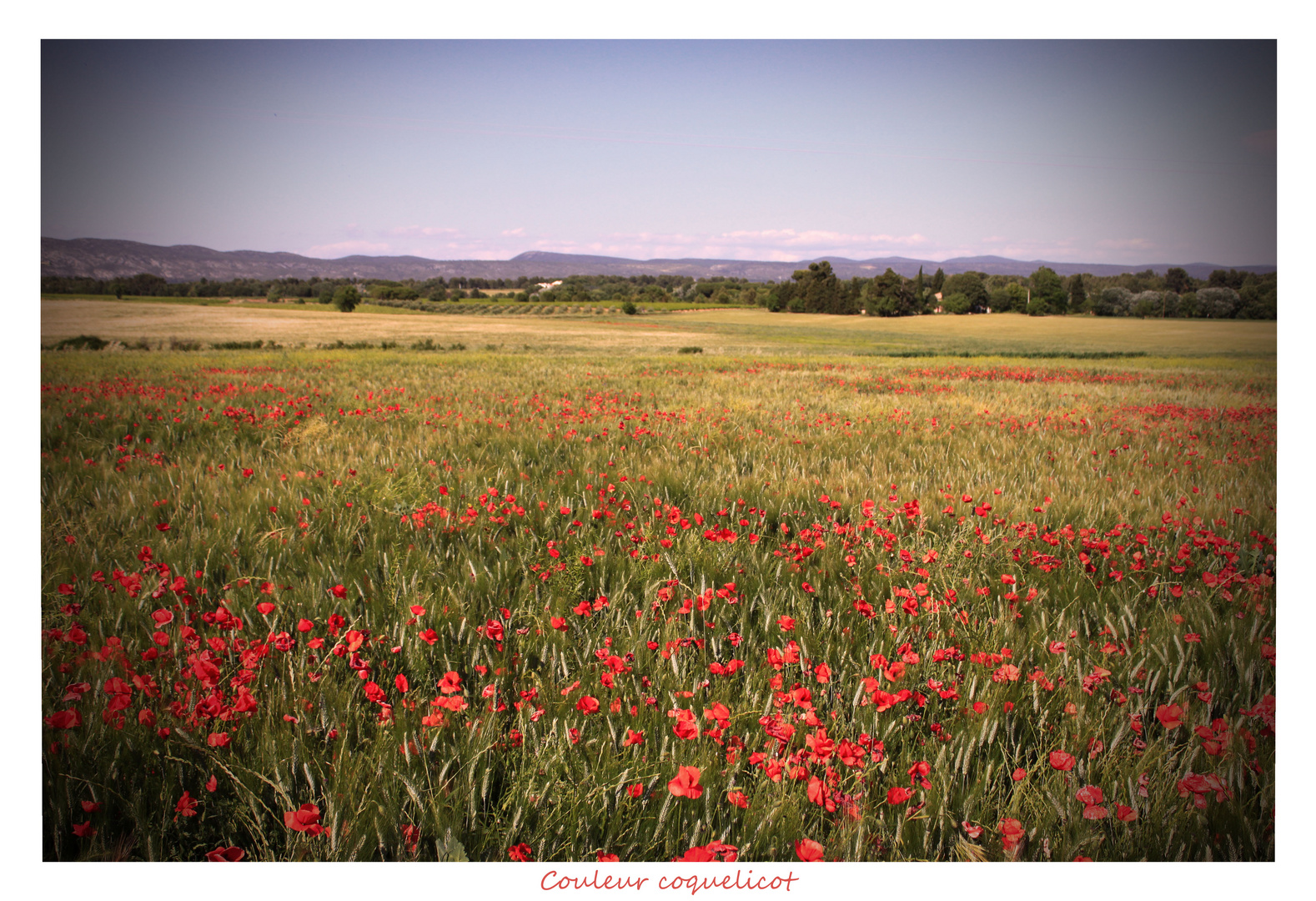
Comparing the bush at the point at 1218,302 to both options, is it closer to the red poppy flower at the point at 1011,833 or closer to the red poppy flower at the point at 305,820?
the red poppy flower at the point at 1011,833

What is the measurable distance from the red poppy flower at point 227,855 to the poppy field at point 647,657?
45mm

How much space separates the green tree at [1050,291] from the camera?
8.16 meters

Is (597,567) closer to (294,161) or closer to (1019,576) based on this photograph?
(1019,576)

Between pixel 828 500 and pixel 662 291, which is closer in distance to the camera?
pixel 828 500

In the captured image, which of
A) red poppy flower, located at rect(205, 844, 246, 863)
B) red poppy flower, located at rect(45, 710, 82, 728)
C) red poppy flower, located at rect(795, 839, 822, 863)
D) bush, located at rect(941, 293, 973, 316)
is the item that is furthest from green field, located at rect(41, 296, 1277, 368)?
red poppy flower, located at rect(795, 839, 822, 863)

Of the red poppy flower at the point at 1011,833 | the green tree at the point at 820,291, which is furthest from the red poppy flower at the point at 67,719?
the green tree at the point at 820,291

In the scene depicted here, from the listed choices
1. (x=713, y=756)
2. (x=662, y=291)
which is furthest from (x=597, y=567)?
(x=662, y=291)

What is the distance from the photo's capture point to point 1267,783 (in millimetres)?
1827

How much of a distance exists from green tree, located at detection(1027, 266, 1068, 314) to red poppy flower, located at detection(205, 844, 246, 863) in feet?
27.1

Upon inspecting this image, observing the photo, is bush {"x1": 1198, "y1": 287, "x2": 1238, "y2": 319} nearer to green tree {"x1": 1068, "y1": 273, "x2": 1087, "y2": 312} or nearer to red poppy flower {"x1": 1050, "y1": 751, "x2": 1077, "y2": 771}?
green tree {"x1": 1068, "y1": 273, "x2": 1087, "y2": 312}
